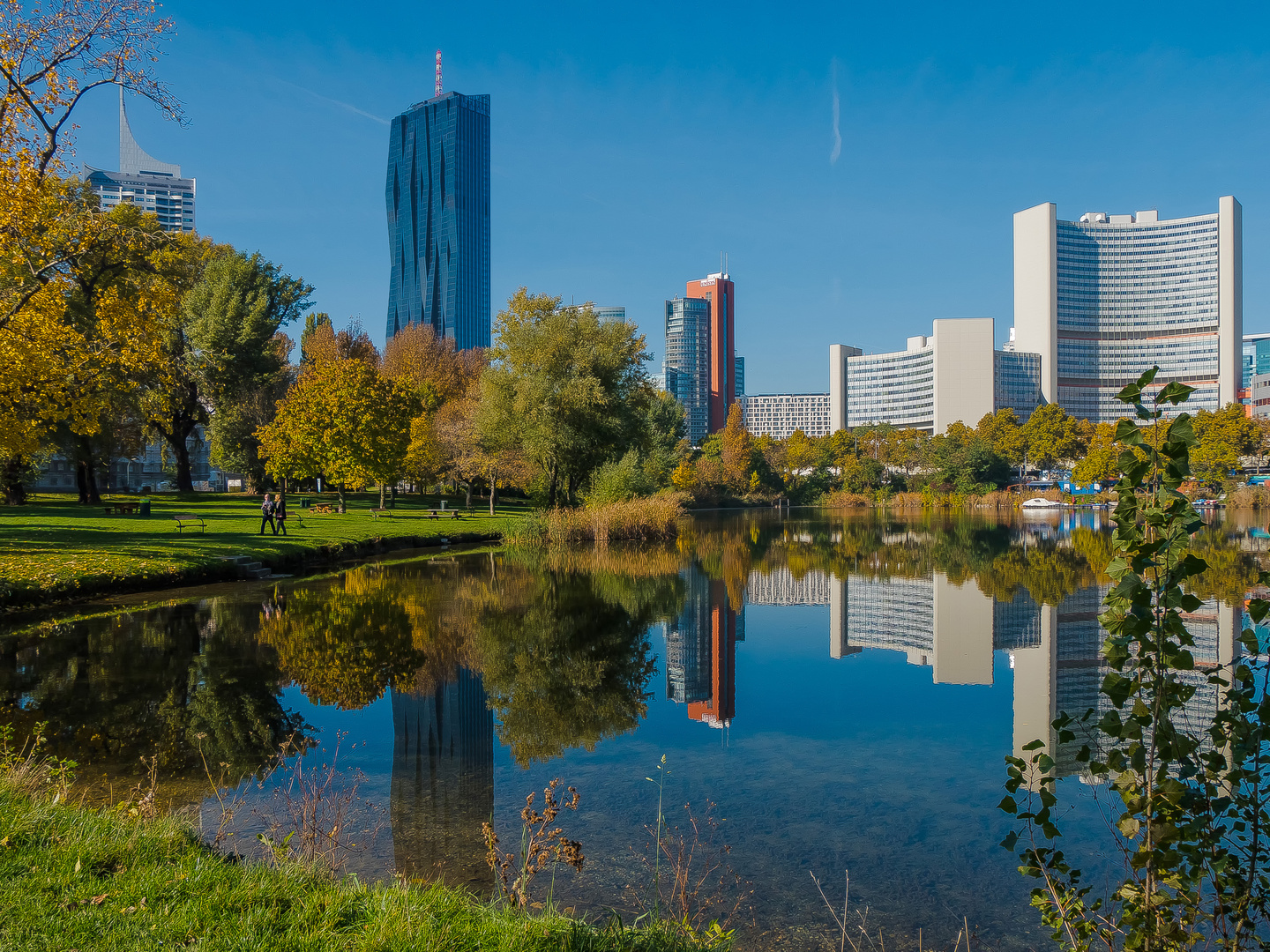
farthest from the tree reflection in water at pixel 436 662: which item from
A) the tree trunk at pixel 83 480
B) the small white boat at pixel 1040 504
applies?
the small white boat at pixel 1040 504

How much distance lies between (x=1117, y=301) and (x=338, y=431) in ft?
503

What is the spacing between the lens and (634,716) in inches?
360

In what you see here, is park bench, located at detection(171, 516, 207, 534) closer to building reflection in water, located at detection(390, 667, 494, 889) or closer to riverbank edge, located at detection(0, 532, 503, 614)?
riverbank edge, located at detection(0, 532, 503, 614)

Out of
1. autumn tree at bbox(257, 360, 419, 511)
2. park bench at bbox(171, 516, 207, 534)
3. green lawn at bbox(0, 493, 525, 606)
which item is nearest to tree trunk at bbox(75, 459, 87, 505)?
green lawn at bbox(0, 493, 525, 606)

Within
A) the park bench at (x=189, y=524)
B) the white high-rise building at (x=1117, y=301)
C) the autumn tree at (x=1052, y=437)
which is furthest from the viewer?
the white high-rise building at (x=1117, y=301)

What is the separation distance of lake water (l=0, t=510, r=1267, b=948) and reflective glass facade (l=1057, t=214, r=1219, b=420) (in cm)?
14809

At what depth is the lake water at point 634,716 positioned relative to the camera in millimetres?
5402

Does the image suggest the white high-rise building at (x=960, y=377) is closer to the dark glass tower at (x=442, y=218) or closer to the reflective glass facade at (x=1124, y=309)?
the reflective glass facade at (x=1124, y=309)

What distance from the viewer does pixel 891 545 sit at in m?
33.6

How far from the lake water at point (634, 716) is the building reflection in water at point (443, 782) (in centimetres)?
3

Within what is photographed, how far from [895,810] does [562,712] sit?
3.98 m

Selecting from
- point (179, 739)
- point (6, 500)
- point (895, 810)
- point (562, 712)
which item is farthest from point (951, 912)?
point (6, 500)

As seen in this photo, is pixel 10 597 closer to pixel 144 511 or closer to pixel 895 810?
pixel 895 810

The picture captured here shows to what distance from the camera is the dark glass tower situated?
177875 millimetres
